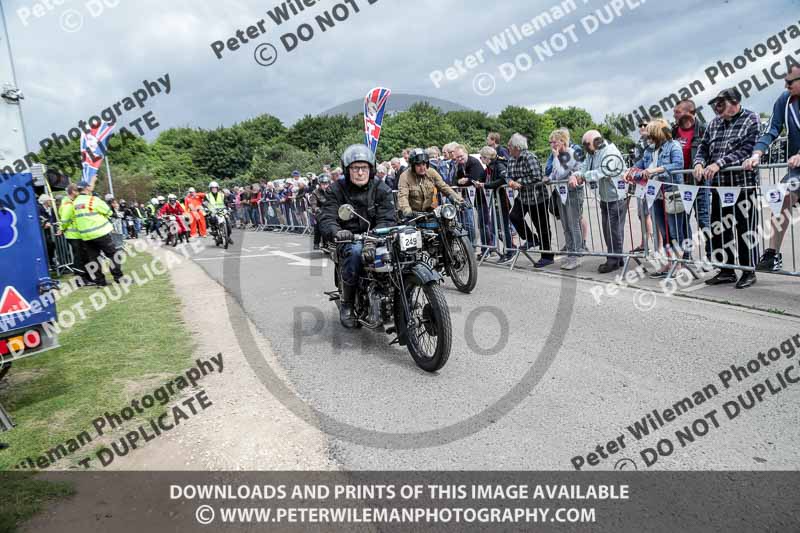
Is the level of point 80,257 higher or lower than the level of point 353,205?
lower

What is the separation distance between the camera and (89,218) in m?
10.6

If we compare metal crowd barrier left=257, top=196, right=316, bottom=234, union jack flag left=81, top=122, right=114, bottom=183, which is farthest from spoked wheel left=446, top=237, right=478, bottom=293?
metal crowd barrier left=257, top=196, right=316, bottom=234

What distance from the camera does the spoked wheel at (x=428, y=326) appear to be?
4.21 m

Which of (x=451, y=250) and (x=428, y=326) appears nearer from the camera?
(x=428, y=326)

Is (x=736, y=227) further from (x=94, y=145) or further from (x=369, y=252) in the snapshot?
(x=94, y=145)

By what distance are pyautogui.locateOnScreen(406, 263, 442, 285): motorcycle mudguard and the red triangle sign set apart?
3.29 metres

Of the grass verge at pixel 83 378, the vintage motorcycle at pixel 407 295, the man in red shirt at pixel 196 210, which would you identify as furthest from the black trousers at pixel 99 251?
the man in red shirt at pixel 196 210

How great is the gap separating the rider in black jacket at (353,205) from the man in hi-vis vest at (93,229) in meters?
7.21

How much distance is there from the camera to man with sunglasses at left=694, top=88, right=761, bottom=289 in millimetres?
6324

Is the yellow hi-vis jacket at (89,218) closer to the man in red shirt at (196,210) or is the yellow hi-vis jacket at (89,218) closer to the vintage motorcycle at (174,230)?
the man in red shirt at (196,210)

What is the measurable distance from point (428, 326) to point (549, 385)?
1050 mm

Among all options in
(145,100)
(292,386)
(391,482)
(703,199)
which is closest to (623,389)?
(391,482)

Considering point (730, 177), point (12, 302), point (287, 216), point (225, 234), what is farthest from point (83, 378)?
point (287, 216)

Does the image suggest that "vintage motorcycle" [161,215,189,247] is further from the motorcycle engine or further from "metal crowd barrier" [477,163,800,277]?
the motorcycle engine
